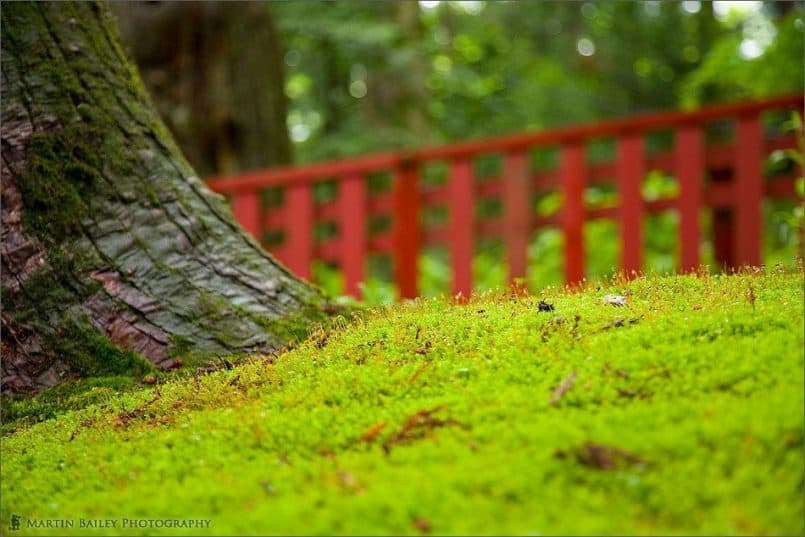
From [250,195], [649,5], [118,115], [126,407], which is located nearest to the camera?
[126,407]

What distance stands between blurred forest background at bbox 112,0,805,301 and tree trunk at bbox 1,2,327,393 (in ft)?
5.80

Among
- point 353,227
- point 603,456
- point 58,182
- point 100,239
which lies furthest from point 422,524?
point 353,227

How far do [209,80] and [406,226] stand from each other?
2888 millimetres

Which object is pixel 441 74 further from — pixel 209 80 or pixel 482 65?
pixel 209 80

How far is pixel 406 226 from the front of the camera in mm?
6461

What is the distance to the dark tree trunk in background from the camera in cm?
783

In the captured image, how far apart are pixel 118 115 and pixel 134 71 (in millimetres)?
393

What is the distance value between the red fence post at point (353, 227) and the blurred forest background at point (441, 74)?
0.35 metres

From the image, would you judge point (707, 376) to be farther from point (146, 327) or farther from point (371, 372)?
point (146, 327)

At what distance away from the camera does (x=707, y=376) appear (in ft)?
6.47

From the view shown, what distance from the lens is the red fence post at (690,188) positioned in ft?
18.0

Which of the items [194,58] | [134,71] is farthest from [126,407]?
[194,58]

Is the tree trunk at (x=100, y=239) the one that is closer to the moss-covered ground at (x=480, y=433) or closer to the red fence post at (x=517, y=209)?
the moss-covered ground at (x=480, y=433)

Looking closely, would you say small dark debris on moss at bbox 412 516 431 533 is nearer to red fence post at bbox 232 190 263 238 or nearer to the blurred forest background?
the blurred forest background
